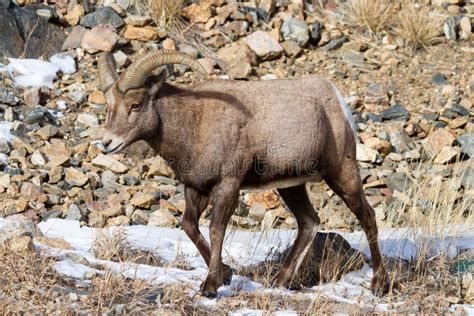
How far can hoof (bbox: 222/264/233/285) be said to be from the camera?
719 centimetres

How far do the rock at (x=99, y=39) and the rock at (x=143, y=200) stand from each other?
9.18ft

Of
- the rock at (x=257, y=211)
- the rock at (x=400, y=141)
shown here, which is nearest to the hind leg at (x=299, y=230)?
the rock at (x=257, y=211)

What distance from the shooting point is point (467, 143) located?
1166cm

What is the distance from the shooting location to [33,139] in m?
11.0

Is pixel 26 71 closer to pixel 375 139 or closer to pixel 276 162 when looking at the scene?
pixel 375 139

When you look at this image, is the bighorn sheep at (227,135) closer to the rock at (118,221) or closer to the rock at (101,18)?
the rock at (118,221)

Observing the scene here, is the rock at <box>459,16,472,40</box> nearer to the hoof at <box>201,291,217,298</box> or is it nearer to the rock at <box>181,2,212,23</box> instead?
the rock at <box>181,2,212,23</box>

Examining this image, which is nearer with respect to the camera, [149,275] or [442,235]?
[149,275]

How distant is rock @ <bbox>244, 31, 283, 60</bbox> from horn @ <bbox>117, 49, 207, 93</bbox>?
591 cm

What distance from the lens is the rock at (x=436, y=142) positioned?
11633 millimetres

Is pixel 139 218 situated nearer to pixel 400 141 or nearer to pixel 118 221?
pixel 118 221

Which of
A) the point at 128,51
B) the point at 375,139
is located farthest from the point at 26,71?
the point at 375,139

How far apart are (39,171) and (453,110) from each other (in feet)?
17.0

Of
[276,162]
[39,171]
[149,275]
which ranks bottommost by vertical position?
[39,171]
